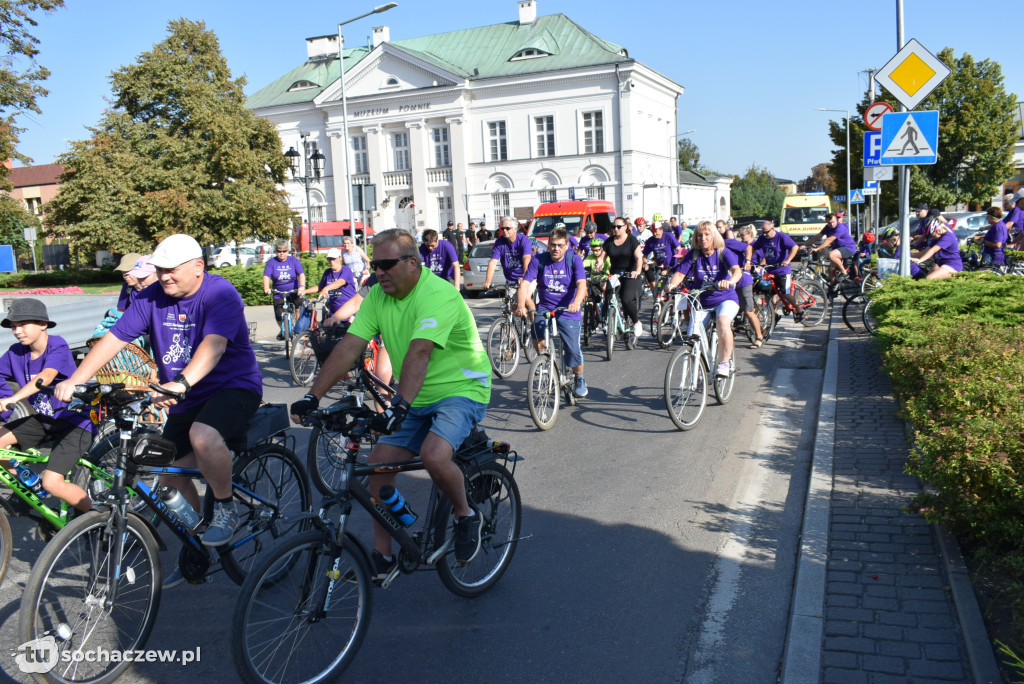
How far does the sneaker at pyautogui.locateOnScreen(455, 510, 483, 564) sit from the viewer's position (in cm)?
414

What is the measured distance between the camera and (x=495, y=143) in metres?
52.0

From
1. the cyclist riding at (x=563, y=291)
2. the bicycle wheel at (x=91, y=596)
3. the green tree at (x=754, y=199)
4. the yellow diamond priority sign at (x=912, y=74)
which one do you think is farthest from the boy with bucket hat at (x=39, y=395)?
the green tree at (x=754, y=199)

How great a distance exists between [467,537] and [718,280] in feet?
17.1

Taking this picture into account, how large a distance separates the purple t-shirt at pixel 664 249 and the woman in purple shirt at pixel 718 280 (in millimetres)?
7279

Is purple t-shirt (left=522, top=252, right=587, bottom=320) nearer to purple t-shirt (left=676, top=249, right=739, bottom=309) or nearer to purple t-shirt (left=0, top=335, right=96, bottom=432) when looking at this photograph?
purple t-shirt (left=676, top=249, right=739, bottom=309)

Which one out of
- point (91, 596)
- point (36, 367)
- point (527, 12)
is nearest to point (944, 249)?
point (36, 367)

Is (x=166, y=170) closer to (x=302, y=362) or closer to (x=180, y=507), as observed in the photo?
(x=302, y=362)

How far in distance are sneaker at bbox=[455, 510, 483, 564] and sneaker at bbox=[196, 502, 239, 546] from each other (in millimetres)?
1106

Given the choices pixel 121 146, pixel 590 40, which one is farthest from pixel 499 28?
pixel 121 146

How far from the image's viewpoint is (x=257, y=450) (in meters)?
4.61

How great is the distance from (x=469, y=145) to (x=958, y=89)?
2763 centimetres

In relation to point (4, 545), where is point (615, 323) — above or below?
above

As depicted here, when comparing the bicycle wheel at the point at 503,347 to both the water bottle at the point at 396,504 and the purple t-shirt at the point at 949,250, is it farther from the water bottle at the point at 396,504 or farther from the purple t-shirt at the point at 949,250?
the water bottle at the point at 396,504

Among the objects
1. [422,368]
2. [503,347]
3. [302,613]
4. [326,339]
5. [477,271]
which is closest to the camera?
[302,613]
